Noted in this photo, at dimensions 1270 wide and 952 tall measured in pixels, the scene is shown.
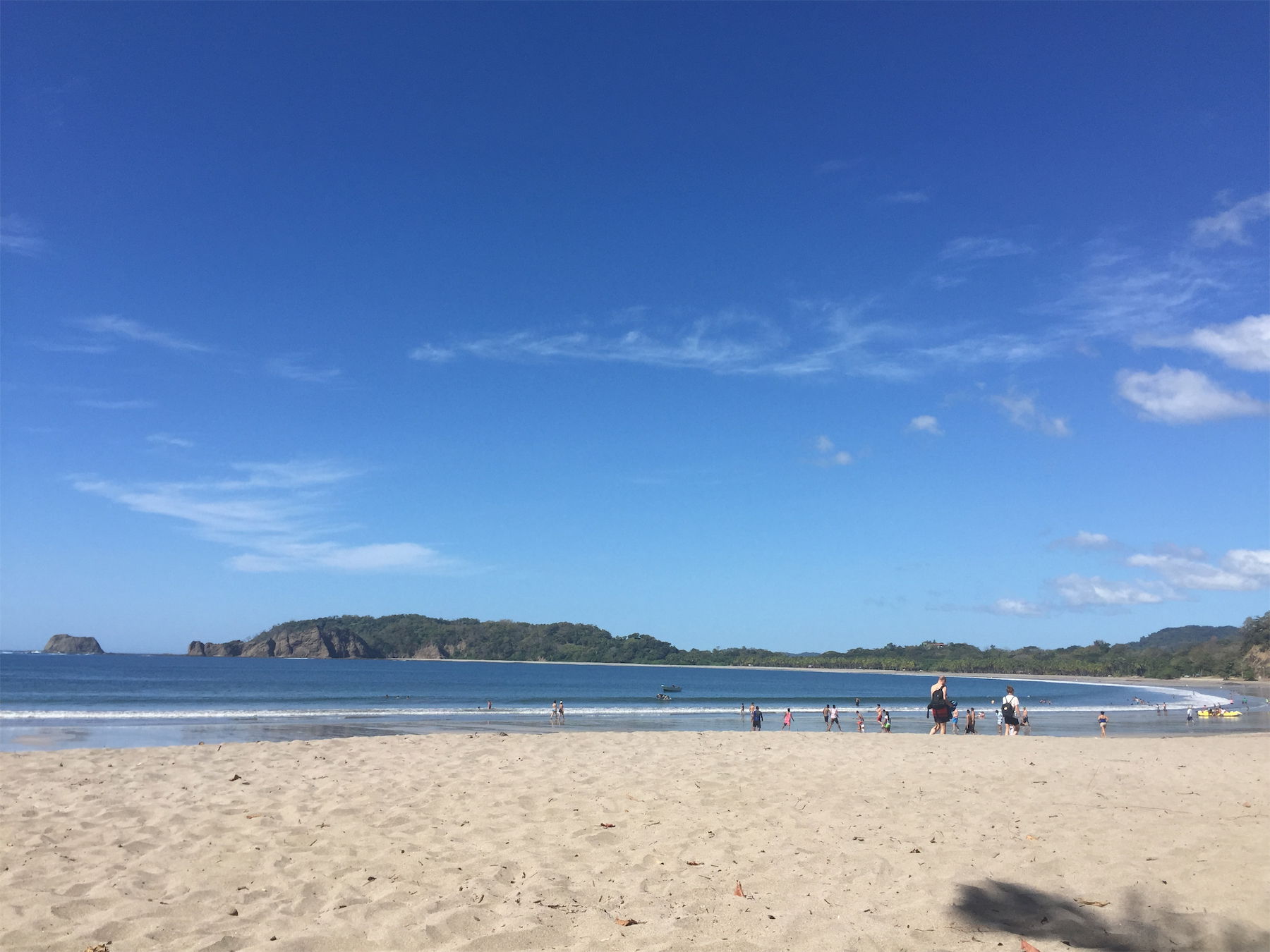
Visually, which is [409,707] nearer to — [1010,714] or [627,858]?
[1010,714]

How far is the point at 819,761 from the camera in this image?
13.9 meters

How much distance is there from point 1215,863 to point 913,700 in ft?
269

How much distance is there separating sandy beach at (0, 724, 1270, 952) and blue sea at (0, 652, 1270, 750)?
1736 cm

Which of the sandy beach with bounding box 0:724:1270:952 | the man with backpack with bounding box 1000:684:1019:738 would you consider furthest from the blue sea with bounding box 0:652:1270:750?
the sandy beach with bounding box 0:724:1270:952

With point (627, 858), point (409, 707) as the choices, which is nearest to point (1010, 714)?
point (627, 858)

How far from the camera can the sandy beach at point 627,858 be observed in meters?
5.50

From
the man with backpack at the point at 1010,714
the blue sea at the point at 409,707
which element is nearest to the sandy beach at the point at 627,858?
the man with backpack at the point at 1010,714

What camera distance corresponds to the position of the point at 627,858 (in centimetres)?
725

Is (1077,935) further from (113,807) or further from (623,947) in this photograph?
(113,807)

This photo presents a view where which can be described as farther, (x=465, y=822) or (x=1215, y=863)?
(x=465, y=822)

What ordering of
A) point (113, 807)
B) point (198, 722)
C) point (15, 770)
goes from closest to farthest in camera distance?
point (113, 807) → point (15, 770) → point (198, 722)

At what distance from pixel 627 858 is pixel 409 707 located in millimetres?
45654

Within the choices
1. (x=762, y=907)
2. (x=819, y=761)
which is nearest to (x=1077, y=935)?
(x=762, y=907)

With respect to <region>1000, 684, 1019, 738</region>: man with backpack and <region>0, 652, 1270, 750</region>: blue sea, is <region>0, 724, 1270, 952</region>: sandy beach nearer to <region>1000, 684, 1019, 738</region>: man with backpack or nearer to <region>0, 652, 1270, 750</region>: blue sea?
<region>1000, 684, 1019, 738</region>: man with backpack
